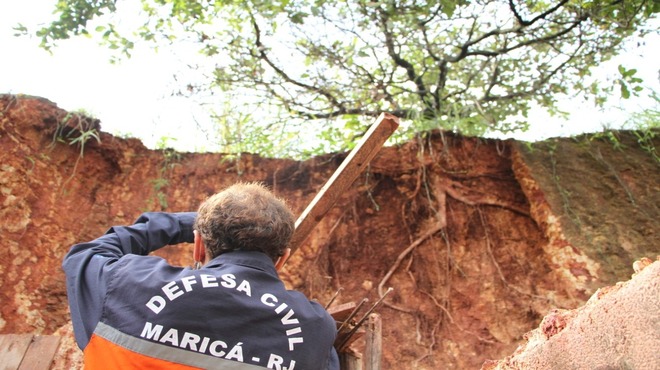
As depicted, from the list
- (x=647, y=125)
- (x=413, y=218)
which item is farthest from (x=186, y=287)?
(x=647, y=125)

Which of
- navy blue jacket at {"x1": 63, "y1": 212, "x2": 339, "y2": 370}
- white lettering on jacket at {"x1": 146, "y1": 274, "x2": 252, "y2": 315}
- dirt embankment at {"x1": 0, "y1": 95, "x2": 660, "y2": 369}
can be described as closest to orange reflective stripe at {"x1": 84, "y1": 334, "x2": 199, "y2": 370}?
navy blue jacket at {"x1": 63, "y1": 212, "x2": 339, "y2": 370}

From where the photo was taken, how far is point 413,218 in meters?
5.75

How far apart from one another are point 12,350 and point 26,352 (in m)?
0.06

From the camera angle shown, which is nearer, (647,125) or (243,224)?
(243,224)

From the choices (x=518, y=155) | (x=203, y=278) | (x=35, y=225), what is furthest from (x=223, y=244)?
(x=518, y=155)

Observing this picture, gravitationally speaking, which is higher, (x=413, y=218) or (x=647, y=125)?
(x=647, y=125)

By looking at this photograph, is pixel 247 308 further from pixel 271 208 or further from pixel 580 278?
pixel 580 278

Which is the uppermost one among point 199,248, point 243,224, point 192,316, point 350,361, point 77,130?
point 77,130

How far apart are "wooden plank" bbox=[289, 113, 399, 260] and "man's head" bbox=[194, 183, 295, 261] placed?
69cm

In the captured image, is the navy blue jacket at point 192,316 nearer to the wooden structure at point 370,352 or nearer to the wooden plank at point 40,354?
the wooden structure at point 370,352

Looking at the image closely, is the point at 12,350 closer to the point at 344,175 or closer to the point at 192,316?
the point at 192,316

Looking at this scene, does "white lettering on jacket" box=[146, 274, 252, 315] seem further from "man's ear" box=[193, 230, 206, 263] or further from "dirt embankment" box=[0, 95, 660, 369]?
"dirt embankment" box=[0, 95, 660, 369]

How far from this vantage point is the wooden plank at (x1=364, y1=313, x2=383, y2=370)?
237 cm

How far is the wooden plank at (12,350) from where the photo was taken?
250cm
